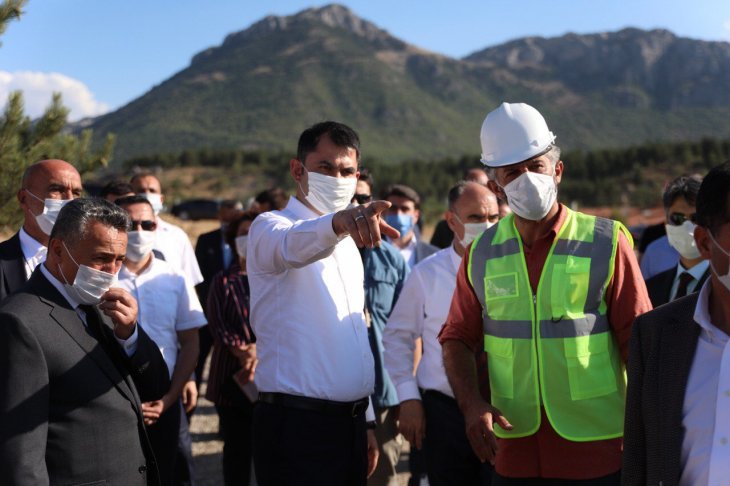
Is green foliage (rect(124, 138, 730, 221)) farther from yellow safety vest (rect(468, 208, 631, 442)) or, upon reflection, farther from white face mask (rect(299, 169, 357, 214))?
yellow safety vest (rect(468, 208, 631, 442))

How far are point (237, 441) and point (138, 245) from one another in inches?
64.9

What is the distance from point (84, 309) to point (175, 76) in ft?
429

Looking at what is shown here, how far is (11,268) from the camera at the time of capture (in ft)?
13.6

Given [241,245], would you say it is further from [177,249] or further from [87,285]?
[87,285]

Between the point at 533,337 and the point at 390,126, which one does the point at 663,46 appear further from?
the point at 533,337

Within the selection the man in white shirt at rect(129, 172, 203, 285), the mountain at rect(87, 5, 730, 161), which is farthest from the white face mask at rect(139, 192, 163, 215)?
the mountain at rect(87, 5, 730, 161)

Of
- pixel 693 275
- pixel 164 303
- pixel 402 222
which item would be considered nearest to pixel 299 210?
pixel 164 303

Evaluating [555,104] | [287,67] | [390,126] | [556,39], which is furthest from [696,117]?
[556,39]

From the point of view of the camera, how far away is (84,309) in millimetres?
3168

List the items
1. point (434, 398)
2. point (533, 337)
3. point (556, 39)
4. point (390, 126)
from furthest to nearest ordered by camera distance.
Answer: point (556, 39) → point (390, 126) → point (434, 398) → point (533, 337)

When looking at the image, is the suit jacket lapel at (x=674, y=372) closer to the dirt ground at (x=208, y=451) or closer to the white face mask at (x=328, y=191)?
the white face mask at (x=328, y=191)

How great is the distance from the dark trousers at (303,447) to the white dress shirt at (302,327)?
102 millimetres

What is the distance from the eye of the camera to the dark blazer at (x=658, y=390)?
2.31 m

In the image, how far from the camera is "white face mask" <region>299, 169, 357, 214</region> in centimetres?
340
